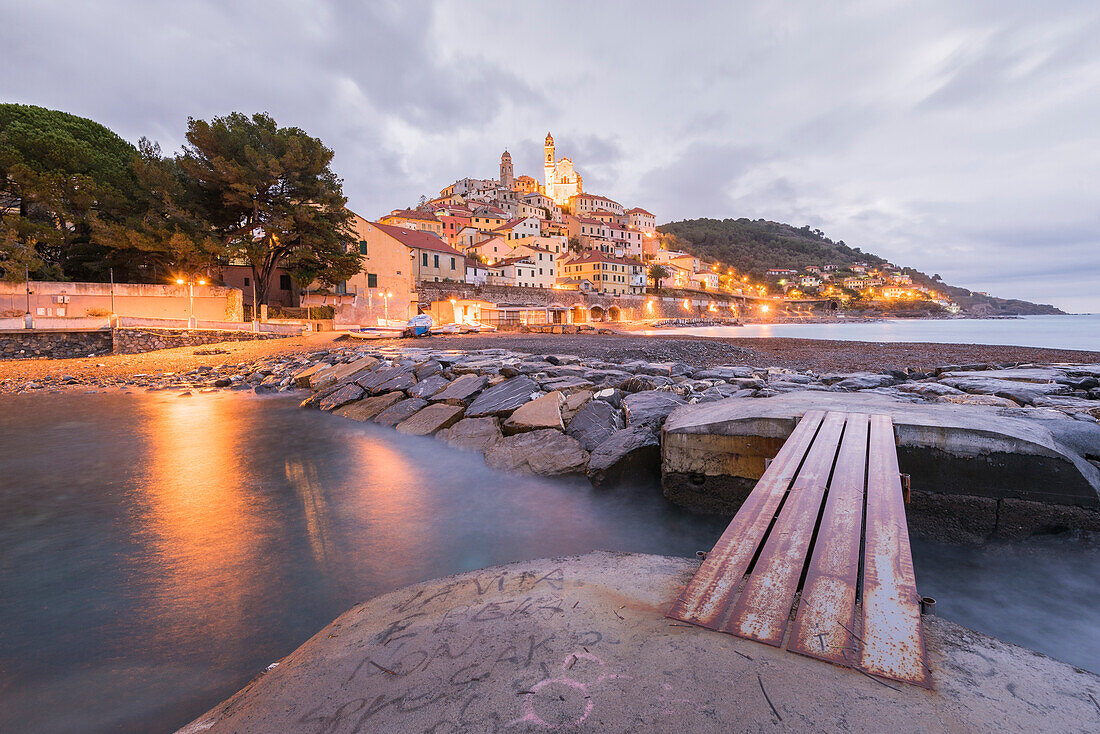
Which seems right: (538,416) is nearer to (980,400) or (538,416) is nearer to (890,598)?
(890,598)

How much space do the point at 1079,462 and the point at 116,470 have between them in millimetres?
10681

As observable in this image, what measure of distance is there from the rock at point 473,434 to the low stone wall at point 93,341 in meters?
22.0

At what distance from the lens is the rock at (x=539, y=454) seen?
601cm

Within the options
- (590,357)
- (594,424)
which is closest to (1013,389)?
(594,424)

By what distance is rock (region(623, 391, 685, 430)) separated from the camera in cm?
607

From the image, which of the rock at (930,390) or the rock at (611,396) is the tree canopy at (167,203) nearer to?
the rock at (611,396)

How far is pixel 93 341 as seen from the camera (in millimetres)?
21062

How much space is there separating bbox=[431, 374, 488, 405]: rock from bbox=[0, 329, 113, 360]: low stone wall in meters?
21.9

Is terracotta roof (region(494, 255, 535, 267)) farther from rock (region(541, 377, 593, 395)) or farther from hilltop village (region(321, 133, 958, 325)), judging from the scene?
rock (region(541, 377, 593, 395))

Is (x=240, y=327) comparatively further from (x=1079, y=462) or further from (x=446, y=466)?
(x=1079, y=462)

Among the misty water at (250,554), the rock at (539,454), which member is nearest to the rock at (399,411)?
the misty water at (250,554)

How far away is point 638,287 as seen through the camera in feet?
259

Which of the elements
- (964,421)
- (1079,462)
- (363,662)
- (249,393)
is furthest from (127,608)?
(249,393)

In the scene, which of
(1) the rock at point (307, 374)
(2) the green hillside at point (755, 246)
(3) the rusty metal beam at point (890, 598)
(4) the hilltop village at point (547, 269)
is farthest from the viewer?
(2) the green hillside at point (755, 246)
